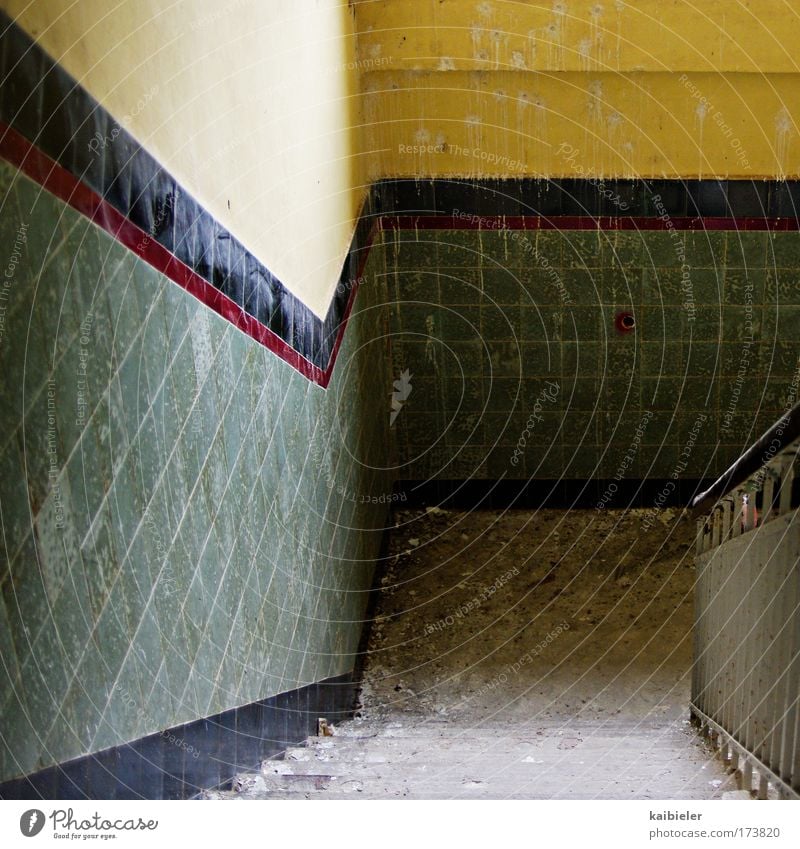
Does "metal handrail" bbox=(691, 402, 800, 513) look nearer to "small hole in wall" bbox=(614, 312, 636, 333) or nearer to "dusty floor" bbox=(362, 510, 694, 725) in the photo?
"dusty floor" bbox=(362, 510, 694, 725)

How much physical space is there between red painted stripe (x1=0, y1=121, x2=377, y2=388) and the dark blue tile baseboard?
780mm

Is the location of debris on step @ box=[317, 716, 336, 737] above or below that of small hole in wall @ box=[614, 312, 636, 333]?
below

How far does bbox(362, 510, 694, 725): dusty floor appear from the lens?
3.74 metres

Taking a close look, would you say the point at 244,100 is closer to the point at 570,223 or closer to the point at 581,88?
the point at 581,88

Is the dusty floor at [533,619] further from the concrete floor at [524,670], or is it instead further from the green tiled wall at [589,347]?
the green tiled wall at [589,347]

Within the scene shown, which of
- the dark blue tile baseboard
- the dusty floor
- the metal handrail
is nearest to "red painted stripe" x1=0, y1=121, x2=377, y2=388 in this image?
the dark blue tile baseboard

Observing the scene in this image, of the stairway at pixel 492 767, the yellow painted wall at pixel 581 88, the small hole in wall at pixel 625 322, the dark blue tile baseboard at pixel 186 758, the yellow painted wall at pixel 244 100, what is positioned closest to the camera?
the dark blue tile baseboard at pixel 186 758

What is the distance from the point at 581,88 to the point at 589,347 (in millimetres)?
1192

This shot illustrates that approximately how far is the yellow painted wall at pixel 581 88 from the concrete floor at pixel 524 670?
173 centimetres

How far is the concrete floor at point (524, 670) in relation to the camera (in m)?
2.41

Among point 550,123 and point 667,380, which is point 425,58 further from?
point 667,380

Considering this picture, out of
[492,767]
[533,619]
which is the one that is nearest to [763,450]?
[492,767]

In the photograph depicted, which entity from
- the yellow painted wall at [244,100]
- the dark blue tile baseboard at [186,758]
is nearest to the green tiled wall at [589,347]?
the yellow painted wall at [244,100]

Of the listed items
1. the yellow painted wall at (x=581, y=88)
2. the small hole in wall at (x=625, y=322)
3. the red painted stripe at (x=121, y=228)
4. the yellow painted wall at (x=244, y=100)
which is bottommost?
the red painted stripe at (x=121, y=228)
